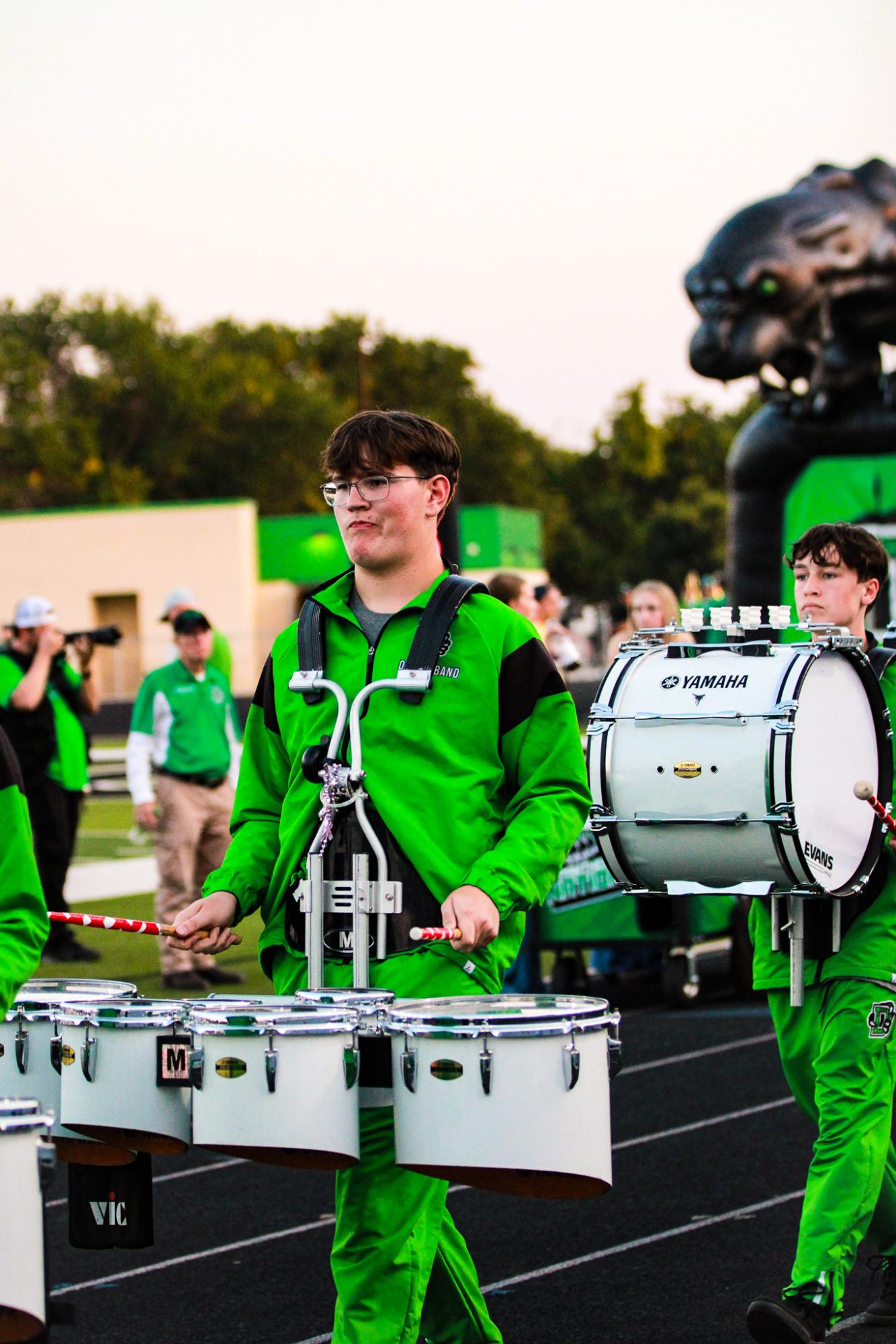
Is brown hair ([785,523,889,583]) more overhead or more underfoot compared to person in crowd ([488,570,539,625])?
more underfoot

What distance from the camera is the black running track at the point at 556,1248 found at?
207 inches

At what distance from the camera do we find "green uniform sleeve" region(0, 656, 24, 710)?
1132 centimetres

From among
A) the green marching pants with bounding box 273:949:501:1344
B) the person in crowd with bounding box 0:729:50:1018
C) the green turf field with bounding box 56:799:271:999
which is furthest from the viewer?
the green turf field with bounding box 56:799:271:999

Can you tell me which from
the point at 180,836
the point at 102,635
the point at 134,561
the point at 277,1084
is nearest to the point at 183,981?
the point at 180,836

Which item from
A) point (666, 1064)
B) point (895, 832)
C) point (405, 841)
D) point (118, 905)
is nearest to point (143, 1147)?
point (405, 841)

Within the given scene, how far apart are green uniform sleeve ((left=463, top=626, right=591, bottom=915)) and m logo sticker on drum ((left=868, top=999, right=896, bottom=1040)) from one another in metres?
1.28

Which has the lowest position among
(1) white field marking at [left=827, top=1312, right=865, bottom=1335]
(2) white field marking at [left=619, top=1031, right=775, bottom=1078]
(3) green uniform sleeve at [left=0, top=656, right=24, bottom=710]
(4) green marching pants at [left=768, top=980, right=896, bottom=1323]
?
(1) white field marking at [left=827, top=1312, right=865, bottom=1335]

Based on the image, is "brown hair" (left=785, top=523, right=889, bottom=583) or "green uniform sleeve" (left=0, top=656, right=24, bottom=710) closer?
"brown hair" (left=785, top=523, right=889, bottom=583)

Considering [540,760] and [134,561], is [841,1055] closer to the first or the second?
[540,760]

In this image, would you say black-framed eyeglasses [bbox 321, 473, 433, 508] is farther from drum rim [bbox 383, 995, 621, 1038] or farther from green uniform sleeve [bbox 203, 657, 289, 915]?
drum rim [bbox 383, 995, 621, 1038]

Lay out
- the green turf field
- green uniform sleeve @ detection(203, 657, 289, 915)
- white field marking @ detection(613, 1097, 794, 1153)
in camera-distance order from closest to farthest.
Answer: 1. green uniform sleeve @ detection(203, 657, 289, 915)
2. white field marking @ detection(613, 1097, 794, 1153)
3. the green turf field

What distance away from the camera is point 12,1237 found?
278cm

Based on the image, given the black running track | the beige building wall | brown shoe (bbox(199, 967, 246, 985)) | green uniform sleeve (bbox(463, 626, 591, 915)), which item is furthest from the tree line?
green uniform sleeve (bbox(463, 626, 591, 915))

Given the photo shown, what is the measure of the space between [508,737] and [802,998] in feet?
4.68
